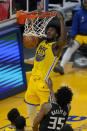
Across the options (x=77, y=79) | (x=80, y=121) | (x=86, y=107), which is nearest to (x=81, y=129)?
(x=80, y=121)

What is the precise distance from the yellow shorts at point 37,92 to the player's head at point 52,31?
68 centimetres

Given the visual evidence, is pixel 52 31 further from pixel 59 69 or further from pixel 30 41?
pixel 59 69

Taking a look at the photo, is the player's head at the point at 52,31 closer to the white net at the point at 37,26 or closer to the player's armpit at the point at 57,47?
the player's armpit at the point at 57,47

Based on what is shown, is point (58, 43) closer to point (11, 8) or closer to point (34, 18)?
point (34, 18)

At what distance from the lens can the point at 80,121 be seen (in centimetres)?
661

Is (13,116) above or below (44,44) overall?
below

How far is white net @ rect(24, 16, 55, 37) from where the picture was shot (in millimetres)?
5863

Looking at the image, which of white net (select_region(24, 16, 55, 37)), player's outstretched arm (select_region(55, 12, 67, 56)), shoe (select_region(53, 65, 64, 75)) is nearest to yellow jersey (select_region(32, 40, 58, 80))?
player's outstretched arm (select_region(55, 12, 67, 56))

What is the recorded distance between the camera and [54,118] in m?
4.71

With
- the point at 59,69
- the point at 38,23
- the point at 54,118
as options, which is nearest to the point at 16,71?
the point at 59,69

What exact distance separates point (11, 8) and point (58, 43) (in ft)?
13.1

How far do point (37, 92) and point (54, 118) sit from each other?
0.89 m

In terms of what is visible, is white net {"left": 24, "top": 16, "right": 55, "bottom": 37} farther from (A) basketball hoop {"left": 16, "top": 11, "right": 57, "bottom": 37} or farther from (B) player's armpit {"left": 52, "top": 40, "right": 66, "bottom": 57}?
(B) player's armpit {"left": 52, "top": 40, "right": 66, "bottom": 57}


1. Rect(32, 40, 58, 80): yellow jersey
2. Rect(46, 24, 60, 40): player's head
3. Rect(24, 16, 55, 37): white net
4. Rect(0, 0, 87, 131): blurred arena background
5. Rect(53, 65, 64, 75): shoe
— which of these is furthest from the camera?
Rect(53, 65, 64, 75): shoe
